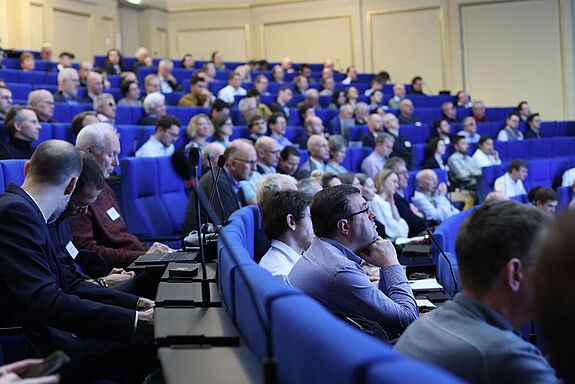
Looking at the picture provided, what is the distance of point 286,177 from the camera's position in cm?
255

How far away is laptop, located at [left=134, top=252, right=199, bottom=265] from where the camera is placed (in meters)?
1.79

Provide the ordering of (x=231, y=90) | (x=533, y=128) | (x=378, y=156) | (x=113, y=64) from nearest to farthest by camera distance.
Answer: (x=378, y=156)
(x=231, y=90)
(x=113, y=64)
(x=533, y=128)

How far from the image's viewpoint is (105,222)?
2367 mm

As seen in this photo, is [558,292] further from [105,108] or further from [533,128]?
[533,128]

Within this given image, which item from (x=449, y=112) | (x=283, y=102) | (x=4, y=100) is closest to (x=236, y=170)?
(x=4, y=100)

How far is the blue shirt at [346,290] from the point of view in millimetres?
1502

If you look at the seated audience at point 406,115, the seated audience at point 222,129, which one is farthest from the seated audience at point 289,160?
the seated audience at point 406,115

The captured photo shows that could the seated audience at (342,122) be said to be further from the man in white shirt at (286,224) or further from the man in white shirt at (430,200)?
the man in white shirt at (286,224)

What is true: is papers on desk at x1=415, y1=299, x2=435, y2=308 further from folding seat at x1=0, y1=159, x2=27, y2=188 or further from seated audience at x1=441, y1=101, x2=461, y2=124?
seated audience at x1=441, y1=101, x2=461, y2=124

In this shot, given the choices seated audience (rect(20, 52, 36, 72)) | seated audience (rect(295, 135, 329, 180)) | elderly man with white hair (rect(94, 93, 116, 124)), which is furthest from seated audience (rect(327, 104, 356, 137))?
seated audience (rect(20, 52, 36, 72))

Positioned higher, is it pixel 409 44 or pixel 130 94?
pixel 409 44

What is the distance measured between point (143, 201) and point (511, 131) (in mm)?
4745

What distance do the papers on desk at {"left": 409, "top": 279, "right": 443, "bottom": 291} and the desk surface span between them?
106cm

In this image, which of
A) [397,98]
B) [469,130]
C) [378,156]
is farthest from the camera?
[397,98]
